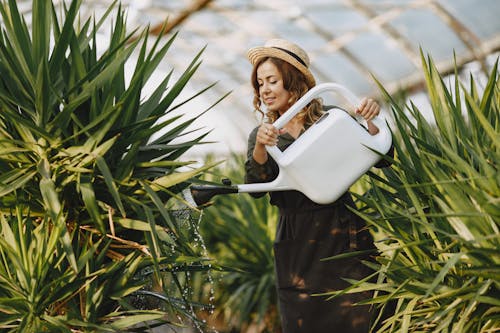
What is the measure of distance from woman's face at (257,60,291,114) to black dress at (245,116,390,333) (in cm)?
14

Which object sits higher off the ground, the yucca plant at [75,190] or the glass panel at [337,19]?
the glass panel at [337,19]

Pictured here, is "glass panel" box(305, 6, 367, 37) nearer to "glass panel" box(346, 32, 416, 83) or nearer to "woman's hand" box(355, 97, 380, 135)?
"glass panel" box(346, 32, 416, 83)

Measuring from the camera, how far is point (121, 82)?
218 cm

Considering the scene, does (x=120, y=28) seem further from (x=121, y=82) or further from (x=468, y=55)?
(x=468, y=55)

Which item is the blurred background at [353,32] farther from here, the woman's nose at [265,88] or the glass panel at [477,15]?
the woman's nose at [265,88]

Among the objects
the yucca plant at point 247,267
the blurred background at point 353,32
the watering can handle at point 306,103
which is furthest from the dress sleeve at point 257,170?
the blurred background at point 353,32

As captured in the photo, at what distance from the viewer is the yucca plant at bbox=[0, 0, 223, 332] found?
6.31ft

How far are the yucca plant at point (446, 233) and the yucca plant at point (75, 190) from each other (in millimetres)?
594

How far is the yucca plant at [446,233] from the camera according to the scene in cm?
179

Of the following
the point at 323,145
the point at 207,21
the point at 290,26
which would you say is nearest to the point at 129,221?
the point at 323,145

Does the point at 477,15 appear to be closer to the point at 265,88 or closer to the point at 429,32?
the point at 429,32

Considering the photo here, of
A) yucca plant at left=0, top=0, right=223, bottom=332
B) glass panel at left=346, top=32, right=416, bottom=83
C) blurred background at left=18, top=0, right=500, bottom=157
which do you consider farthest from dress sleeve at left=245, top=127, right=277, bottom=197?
glass panel at left=346, top=32, right=416, bottom=83

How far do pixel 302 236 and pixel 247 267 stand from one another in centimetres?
198

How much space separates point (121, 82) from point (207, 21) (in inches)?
419
